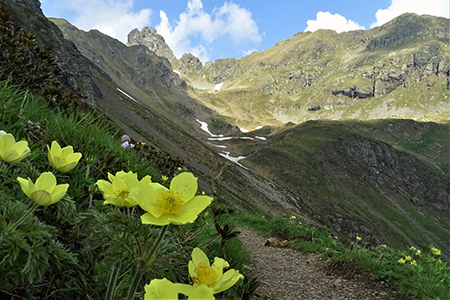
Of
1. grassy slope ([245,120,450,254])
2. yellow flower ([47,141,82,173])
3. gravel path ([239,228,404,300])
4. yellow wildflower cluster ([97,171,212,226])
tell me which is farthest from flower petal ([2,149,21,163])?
grassy slope ([245,120,450,254])

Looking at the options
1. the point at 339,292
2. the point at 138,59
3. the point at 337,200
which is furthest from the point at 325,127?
the point at 138,59

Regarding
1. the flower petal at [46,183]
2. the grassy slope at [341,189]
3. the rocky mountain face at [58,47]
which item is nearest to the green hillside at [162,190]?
the flower petal at [46,183]

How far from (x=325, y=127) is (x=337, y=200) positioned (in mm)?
55357

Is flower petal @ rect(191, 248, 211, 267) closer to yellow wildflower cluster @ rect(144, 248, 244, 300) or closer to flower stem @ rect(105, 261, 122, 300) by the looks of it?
yellow wildflower cluster @ rect(144, 248, 244, 300)

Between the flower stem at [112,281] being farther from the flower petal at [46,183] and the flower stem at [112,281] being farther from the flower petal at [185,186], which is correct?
the flower petal at [46,183]

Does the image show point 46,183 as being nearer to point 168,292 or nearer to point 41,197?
point 41,197

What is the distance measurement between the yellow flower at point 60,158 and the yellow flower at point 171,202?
0.67 meters

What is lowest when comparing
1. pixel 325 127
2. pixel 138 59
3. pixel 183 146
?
pixel 183 146

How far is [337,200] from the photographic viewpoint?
73.0 m

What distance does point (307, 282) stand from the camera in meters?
5.39

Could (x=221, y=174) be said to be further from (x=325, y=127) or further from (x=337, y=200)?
(x=325, y=127)

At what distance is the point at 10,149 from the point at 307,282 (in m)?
5.65

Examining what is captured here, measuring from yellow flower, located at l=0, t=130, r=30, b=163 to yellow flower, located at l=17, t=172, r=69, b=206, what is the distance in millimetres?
280

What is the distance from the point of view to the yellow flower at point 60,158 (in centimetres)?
145
